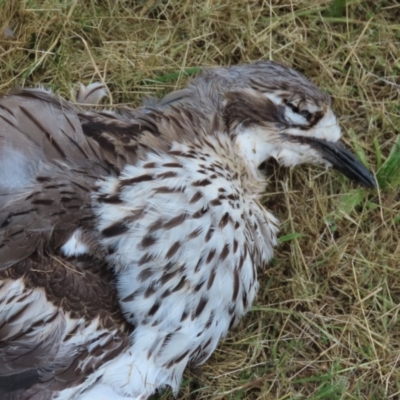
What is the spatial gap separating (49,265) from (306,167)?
4.04ft

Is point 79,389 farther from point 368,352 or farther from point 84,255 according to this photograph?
point 368,352

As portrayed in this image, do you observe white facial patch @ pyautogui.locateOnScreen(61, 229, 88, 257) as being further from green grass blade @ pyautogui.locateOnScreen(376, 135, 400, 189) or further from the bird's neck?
green grass blade @ pyautogui.locateOnScreen(376, 135, 400, 189)

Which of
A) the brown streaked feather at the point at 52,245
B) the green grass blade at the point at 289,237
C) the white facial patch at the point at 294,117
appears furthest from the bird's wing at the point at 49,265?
the green grass blade at the point at 289,237

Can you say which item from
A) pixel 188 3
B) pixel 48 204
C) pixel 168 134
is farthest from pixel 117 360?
pixel 188 3

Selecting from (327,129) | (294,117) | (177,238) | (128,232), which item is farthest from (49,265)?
(327,129)

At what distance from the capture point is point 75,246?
2.21 m

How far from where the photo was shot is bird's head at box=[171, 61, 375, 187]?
2586 millimetres

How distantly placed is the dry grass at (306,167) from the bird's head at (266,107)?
10.7 inches

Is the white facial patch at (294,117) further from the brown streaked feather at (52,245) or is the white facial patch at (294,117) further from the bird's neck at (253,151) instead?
the brown streaked feather at (52,245)

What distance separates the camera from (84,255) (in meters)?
2.23

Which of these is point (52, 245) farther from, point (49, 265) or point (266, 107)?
point (266, 107)

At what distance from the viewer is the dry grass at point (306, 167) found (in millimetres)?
2756

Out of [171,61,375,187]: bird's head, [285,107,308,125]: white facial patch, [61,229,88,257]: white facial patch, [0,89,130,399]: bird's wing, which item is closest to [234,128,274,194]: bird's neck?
[171,61,375,187]: bird's head

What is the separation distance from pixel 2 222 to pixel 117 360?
22.3 inches
